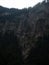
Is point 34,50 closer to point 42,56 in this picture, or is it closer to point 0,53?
point 42,56

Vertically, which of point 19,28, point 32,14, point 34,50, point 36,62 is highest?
point 32,14

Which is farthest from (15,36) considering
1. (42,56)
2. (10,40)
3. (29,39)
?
(42,56)

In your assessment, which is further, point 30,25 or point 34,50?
point 30,25

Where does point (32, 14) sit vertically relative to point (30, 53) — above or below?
above

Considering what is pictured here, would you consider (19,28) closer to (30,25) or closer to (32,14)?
(30,25)

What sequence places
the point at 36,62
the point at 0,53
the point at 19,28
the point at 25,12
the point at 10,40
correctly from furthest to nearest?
1. the point at 25,12
2. the point at 19,28
3. the point at 10,40
4. the point at 0,53
5. the point at 36,62

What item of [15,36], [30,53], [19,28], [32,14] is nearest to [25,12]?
[32,14]

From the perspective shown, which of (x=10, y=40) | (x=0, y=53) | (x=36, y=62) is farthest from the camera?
(x=10, y=40)
